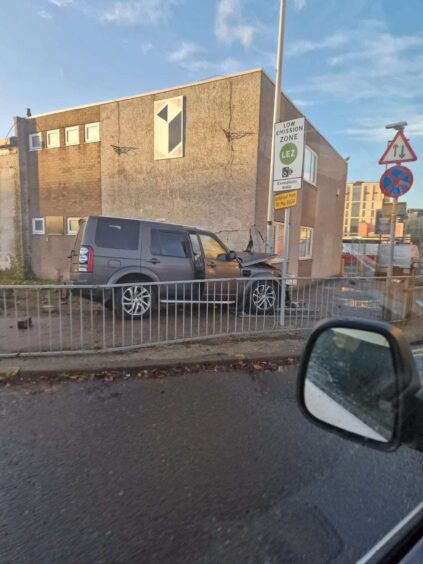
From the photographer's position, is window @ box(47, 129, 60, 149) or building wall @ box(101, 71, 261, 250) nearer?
building wall @ box(101, 71, 261, 250)

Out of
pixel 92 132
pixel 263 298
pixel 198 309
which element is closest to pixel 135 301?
pixel 198 309

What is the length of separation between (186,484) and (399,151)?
24.3ft

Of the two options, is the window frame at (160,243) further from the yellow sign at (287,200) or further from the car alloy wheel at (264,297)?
the yellow sign at (287,200)

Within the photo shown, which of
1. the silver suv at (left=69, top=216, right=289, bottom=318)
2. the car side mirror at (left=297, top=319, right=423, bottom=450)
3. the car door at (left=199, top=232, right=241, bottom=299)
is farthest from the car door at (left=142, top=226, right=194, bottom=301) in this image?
the car side mirror at (left=297, top=319, right=423, bottom=450)

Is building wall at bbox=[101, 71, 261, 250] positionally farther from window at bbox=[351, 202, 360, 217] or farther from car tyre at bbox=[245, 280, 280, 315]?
window at bbox=[351, 202, 360, 217]

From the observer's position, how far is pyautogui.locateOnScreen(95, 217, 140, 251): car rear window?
7.04 m

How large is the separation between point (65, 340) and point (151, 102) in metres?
10.2

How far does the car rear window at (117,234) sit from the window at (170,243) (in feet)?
1.27

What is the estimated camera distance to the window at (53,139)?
596 inches

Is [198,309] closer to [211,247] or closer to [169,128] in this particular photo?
[211,247]

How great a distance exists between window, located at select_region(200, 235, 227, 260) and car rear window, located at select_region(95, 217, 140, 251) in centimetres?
155

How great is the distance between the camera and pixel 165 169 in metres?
12.6

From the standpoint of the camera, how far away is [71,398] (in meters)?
3.87

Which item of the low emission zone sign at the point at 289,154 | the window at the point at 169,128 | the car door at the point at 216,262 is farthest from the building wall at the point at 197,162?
the low emission zone sign at the point at 289,154
